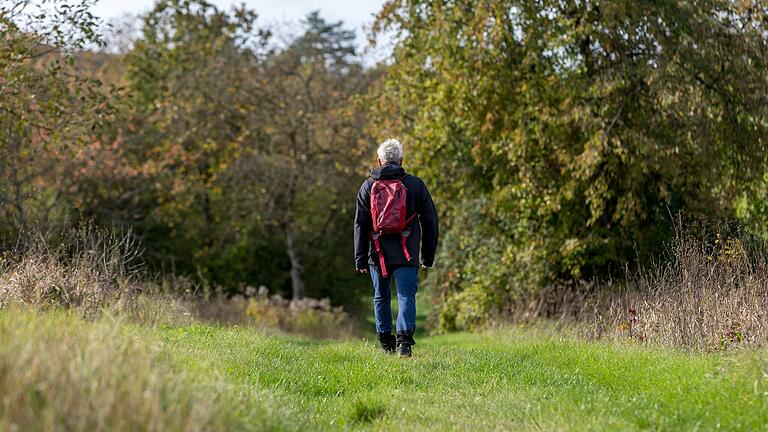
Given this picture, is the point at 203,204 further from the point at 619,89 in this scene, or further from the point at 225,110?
the point at 619,89

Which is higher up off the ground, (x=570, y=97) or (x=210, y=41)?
(x=210, y=41)

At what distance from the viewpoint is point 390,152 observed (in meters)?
8.61

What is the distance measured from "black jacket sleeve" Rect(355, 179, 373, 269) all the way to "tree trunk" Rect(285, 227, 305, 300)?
17249mm

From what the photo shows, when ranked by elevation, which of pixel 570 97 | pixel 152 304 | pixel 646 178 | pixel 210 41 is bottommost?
pixel 152 304

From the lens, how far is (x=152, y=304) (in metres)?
10.7

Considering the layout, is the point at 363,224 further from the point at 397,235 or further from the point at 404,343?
the point at 404,343

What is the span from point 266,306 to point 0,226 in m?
6.43

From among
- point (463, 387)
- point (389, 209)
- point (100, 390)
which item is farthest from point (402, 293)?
point (100, 390)

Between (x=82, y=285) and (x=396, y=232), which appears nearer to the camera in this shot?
(x=396, y=232)

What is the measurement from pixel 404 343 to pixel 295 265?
17.5m

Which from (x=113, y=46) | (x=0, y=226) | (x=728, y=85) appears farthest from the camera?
(x=113, y=46)

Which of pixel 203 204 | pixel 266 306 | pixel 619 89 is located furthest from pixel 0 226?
pixel 619 89

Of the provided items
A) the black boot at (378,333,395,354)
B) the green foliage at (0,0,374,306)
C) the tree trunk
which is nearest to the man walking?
the black boot at (378,333,395,354)

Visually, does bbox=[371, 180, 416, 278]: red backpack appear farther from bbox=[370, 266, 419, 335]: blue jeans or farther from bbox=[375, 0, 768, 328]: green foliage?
bbox=[375, 0, 768, 328]: green foliage
